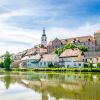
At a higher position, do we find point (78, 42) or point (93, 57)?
point (78, 42)

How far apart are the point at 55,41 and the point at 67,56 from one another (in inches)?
1252

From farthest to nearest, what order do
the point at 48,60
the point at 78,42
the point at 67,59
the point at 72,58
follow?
the point at 78,42 < the point at 48,60 < the point at 67,59 < the point at 72,58

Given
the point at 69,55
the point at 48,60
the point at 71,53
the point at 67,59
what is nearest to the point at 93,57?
the point at 71,53

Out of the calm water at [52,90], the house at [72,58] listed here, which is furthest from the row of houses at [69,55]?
the calm water at [52,90]

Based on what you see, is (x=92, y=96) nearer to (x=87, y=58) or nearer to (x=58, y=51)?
(x=87, y=58)

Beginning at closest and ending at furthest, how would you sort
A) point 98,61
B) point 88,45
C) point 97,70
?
point 97,70
point 98,61
point 88,45

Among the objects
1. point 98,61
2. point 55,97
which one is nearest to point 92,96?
point 55,97

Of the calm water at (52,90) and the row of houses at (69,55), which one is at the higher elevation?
the row of houses at (69,55)

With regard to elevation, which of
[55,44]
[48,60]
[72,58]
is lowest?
[48,60]

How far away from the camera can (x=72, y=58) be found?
84062 mm

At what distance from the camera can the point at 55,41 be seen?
11769cm

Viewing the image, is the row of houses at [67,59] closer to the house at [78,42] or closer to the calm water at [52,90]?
the house at [78,42]

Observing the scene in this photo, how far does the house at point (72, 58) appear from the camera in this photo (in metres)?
81.1

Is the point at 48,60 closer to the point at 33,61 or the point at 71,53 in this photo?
the point at 71,53
